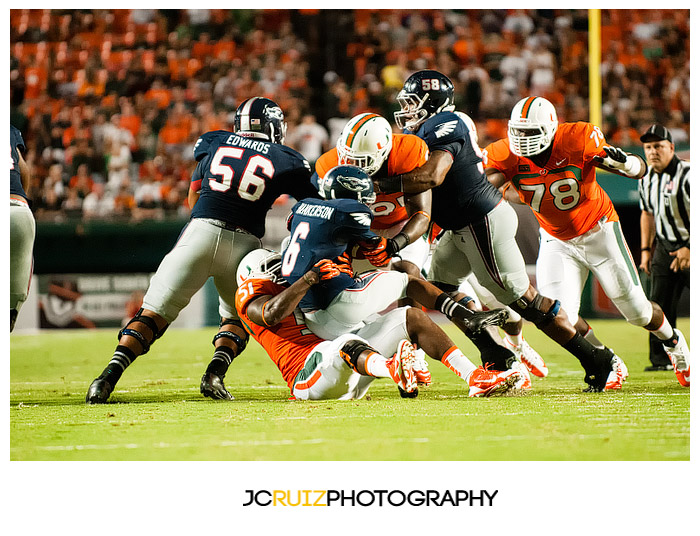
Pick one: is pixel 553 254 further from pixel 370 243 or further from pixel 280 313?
pixel 280 313

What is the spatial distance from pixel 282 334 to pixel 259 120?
1111 mm

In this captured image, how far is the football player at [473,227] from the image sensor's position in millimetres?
3586

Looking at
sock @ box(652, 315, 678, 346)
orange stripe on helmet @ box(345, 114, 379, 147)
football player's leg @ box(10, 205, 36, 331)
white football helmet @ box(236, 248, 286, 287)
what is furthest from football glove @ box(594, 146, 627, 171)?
football player's leg @ box(10, 205, 36, 331)

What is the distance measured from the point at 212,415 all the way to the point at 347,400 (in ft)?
1.87

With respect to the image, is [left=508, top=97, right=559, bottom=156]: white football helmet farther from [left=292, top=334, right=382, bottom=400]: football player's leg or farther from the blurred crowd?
the blurred crowd

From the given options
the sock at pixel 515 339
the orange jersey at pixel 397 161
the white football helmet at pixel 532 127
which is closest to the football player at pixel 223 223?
the orange jersey at pixel 397 161

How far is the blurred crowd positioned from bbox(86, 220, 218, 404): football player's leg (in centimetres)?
378

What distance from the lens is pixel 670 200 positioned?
4.57 meters

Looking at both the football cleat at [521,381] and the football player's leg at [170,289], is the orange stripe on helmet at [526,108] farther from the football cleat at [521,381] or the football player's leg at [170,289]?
the football player's leg at [170,289]

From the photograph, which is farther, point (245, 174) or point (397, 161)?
point (245, 174)

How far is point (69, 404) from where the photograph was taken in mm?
3492

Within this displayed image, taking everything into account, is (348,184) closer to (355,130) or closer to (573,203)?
(355,130)

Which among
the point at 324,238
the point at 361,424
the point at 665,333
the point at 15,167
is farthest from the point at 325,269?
the point at 665,333

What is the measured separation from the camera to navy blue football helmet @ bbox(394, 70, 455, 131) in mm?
3764
